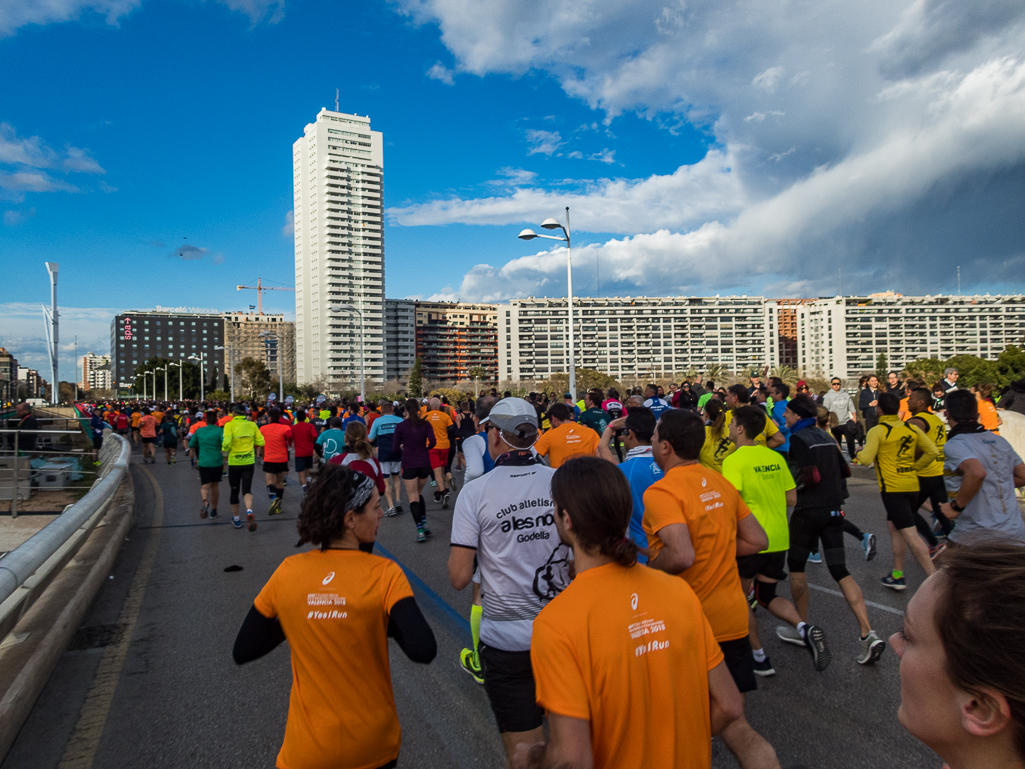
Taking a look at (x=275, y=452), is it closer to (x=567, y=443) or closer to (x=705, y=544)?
(x=567, y=443)

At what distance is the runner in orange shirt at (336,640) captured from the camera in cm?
221

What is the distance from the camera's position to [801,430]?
5391 mm

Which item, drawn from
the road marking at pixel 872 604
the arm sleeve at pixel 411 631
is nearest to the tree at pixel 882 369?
the road marking at pixel 872 604

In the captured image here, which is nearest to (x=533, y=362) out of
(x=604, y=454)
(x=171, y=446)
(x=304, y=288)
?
(x=304, y=288)

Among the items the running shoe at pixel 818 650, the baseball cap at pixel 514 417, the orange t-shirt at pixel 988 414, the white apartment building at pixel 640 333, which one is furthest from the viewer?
the white apartment building at pixel 640 333

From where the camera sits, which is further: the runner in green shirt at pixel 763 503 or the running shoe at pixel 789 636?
the running shoe at pixel 789 636

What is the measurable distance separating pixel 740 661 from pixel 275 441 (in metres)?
9.93

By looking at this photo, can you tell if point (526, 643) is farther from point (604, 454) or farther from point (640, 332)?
point (640, 332)

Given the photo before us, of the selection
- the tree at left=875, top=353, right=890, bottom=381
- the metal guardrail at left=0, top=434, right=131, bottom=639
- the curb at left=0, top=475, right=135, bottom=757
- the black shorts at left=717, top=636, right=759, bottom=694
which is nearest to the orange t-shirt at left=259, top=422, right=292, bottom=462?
the curb at left=0, top=475, right=135, bottom=757

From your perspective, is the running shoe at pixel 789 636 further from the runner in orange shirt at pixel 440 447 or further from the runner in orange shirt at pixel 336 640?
the runner in orange shirt at pixel 440 447

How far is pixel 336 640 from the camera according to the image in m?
2.24

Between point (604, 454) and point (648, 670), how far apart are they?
15.3ft

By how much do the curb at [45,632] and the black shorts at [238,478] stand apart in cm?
209

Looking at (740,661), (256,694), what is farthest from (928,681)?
(256,694)
